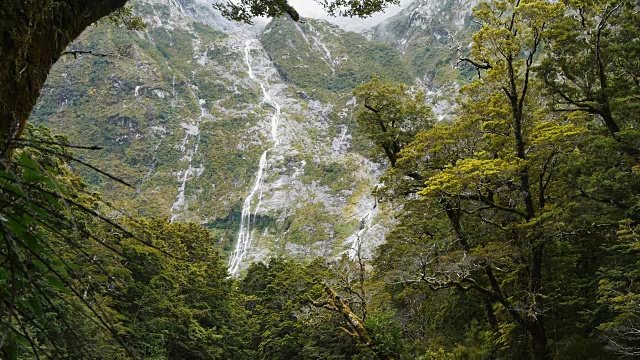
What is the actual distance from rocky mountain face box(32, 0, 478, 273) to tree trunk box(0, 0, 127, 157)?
2403 inches

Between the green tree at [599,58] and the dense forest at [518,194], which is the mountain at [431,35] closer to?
the dense forest at [518,194]

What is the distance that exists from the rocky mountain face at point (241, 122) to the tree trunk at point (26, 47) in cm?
6103

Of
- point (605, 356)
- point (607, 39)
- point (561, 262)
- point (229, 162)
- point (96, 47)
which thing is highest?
point (96, 47)

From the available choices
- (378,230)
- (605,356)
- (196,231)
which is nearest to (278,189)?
(378,230)

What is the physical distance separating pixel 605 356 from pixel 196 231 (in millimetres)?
20651

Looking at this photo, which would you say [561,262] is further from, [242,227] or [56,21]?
[242,227]

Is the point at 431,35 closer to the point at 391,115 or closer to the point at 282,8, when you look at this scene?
the point at 391,115

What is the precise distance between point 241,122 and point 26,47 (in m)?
109

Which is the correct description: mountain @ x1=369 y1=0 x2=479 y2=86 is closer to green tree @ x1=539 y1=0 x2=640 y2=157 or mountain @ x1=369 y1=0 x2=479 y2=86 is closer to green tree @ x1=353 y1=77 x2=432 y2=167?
green tree @ x1=353 y1=77 x2=432 y2=167

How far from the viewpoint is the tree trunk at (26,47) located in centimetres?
144

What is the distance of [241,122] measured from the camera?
108 m

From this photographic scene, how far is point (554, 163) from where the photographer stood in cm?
970

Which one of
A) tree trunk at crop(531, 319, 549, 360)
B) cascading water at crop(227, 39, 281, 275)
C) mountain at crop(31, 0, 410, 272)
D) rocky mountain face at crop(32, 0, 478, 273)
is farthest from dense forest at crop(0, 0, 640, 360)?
cascading water at crop(227, 39, 281, 275)

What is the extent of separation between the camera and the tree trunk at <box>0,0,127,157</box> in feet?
4.73
